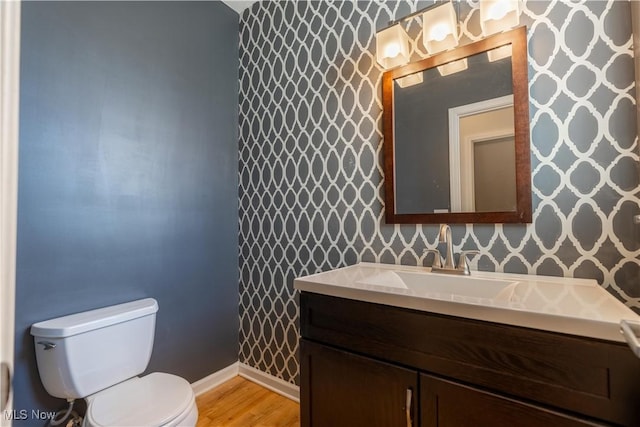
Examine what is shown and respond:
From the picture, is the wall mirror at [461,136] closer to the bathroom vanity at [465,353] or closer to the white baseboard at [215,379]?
the bathroom vanity at [465,353]

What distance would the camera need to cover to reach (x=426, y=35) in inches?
57.1

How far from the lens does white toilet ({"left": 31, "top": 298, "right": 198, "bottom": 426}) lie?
4.00 ft

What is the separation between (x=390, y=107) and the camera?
1.61m

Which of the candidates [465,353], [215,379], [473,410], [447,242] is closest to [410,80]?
[447,242]

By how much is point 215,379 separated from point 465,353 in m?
1.77

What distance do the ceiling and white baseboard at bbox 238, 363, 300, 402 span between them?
252 centimetres

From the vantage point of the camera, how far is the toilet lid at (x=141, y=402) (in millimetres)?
1173

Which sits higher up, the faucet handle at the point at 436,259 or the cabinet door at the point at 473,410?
the faucet handle at the point at 436,259

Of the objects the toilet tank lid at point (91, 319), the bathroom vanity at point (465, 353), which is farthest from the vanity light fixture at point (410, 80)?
the toilet tank lid at point (91, 319)

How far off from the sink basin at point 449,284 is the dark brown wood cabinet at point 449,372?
17 centimetres

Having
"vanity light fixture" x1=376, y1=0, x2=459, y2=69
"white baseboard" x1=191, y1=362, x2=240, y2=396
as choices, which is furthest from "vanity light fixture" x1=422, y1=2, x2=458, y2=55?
"white baseboard" x1=191, y1=362, x2=240, y2=396

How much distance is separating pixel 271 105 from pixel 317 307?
1.42 metres

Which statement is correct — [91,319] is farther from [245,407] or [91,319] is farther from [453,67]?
[453,67]

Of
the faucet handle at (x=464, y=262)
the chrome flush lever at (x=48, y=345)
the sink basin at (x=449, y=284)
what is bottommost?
the chrome flush lever at (x=48, y=345)
